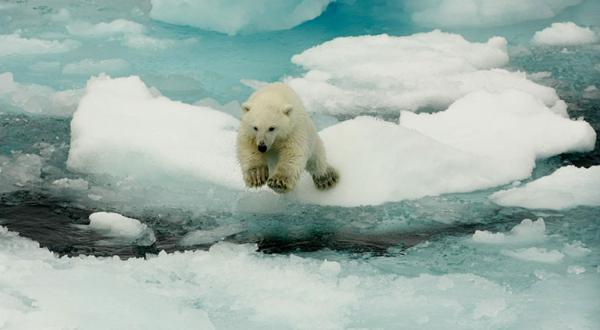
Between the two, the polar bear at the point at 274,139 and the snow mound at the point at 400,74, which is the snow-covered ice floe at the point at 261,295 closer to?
the polar bear at the point at 274,139

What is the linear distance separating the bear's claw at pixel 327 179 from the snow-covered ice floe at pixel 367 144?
6cm

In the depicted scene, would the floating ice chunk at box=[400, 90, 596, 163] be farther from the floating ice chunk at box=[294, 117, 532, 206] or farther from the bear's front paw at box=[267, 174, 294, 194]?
the bear's front paw at box=[267, 174, 294, 194]

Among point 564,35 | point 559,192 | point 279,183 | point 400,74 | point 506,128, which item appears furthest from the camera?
point 564,35

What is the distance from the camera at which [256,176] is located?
204 inches

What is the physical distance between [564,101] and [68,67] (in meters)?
6.46

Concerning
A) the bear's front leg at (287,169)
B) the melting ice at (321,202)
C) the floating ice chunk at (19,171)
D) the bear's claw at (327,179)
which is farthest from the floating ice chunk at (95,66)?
the bear's front leg at (287,169)

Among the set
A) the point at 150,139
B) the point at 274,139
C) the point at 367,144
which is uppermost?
the point at 274,139

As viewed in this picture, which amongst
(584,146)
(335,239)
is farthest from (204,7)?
(335,239)

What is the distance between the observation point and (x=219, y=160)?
6613 millimetres

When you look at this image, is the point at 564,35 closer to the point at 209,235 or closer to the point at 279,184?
the point at 279,184

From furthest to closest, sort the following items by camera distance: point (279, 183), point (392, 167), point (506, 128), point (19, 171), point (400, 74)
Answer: point (400, 74) → point (506, 128) → point (19, 171) → point (392, 167) → point (279, 183)

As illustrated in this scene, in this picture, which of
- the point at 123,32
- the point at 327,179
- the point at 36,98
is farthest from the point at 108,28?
the point at 327,179

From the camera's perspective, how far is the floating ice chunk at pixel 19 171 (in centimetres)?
634

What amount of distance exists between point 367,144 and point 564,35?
6176mm
